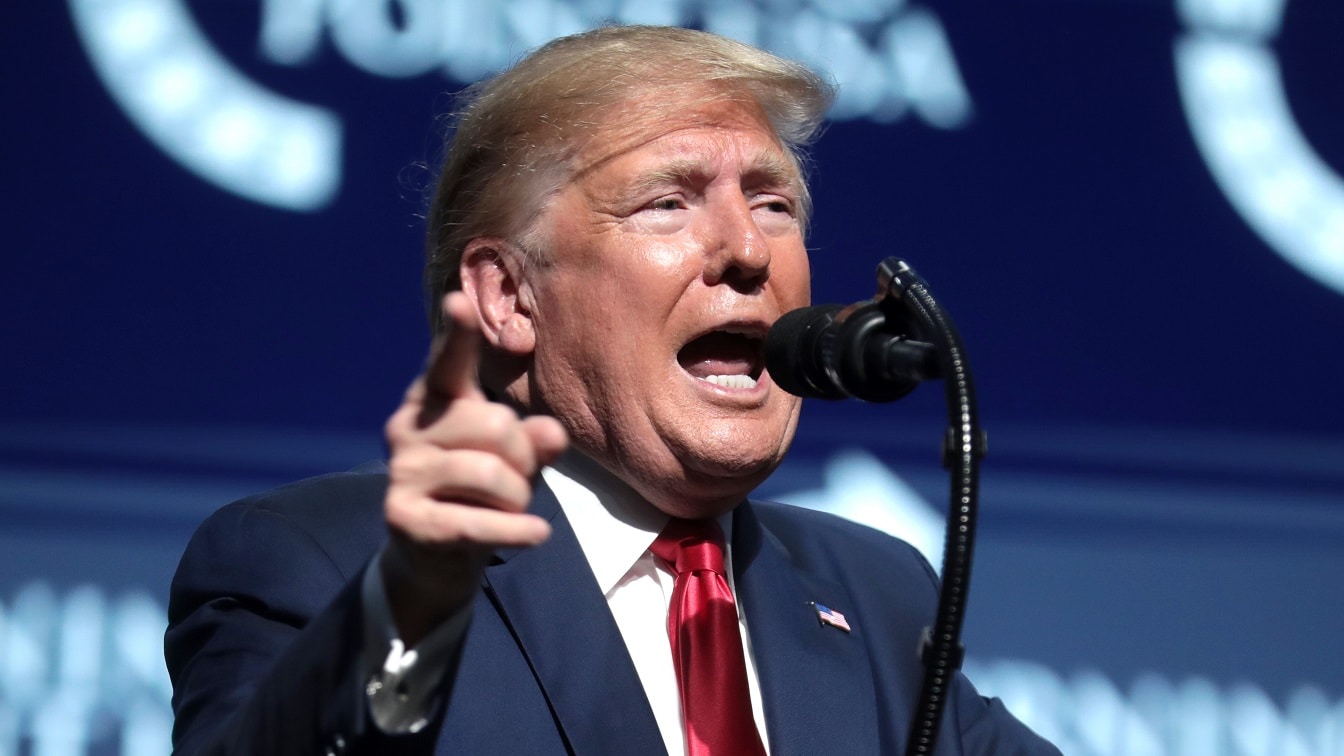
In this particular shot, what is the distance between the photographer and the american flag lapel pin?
1.70 m

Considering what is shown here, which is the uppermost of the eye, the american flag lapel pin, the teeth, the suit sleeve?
the eye

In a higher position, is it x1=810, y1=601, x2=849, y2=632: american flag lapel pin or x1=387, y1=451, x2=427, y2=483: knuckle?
x1=810, y1=601, x2=849, y2=632: american flag lapel pin

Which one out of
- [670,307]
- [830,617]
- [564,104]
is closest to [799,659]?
[830,617]

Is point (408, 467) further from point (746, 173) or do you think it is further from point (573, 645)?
point (746, 173)

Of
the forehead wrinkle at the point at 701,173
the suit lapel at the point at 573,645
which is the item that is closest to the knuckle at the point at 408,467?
the suit lapel at the point at 573,645

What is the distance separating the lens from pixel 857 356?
44.3 inches

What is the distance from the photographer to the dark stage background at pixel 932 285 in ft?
7.07

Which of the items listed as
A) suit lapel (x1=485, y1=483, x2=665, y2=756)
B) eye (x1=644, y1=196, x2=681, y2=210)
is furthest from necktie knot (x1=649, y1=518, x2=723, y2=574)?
eye (x1=644, y1=196, x2=681, y2=210)

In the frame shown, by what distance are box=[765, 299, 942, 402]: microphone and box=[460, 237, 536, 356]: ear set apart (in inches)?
22.2

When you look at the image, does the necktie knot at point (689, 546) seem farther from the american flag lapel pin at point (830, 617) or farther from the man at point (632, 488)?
the american flag lapel pin at point (830, 617)

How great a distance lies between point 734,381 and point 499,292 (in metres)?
0.32

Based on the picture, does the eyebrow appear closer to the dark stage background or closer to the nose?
the nose

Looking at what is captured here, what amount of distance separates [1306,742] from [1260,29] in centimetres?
131

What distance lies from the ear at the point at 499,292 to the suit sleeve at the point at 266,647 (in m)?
0.35
